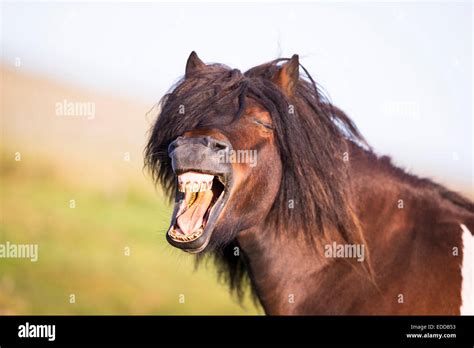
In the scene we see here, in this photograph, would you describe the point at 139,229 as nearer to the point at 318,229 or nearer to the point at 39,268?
the point at 39,268

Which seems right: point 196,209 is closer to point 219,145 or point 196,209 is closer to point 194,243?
point 194,243

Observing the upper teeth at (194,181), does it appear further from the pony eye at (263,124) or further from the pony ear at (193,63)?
the pony ear at (193,63)

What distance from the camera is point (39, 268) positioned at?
15.7m

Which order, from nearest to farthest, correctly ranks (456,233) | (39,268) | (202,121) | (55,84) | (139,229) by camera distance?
(202,121) < (456,233) < (39,268) < (139,229) < (55,84)

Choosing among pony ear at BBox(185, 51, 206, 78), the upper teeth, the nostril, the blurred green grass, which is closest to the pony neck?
the upper teeth

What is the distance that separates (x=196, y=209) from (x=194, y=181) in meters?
0.24

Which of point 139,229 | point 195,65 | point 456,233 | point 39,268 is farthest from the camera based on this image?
point 139,229

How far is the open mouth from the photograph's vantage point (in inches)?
176

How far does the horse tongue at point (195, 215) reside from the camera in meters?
4.57

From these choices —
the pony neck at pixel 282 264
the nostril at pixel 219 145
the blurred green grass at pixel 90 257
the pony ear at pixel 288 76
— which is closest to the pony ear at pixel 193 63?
the pony ear at pixel 288 76

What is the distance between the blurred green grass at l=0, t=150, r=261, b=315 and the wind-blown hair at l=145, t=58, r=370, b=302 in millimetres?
6663

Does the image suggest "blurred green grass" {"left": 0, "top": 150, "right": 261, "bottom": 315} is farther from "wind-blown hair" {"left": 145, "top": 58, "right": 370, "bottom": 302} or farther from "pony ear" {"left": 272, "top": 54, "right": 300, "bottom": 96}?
"pony ear" {"left": 272, "top": 54, "right": 300, "bottom": 96}
